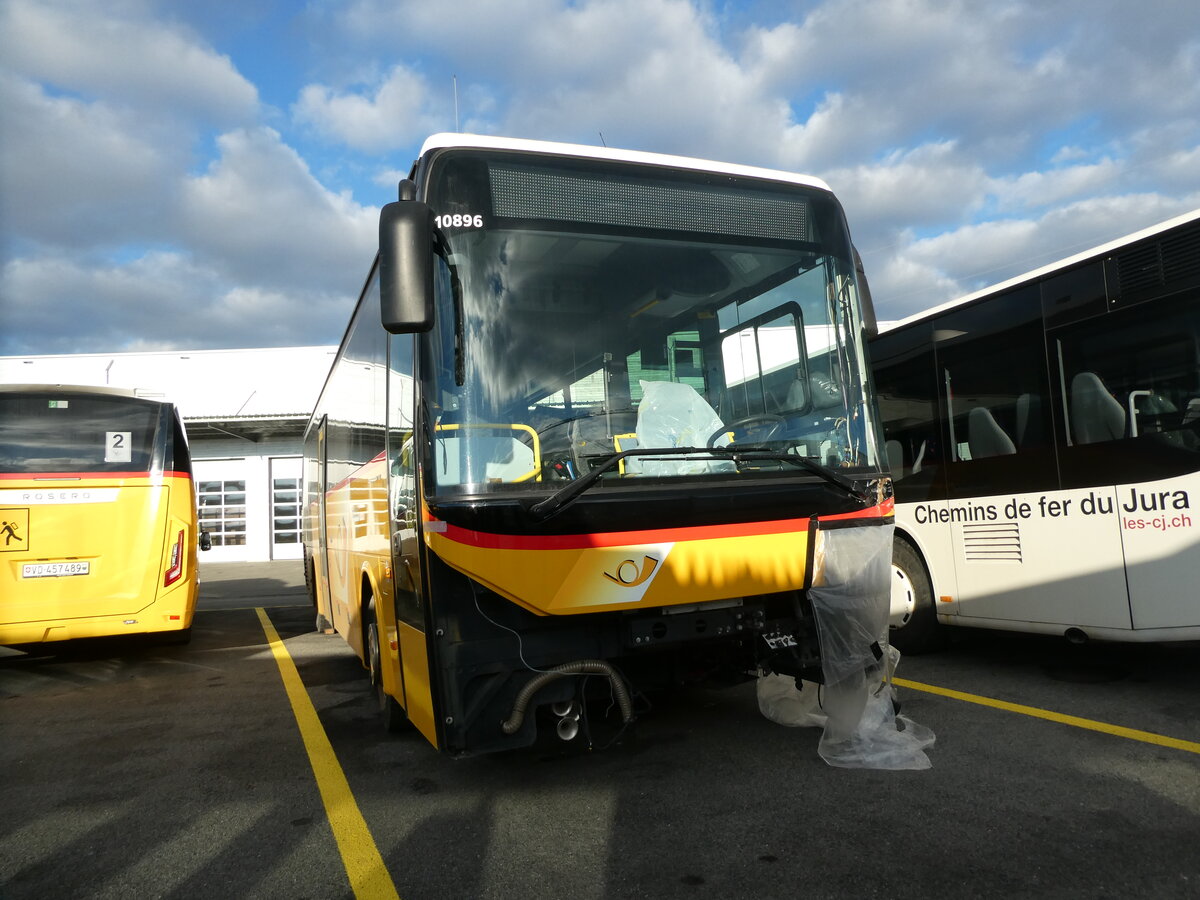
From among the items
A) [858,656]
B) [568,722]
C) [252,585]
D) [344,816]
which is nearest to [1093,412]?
[858,656]

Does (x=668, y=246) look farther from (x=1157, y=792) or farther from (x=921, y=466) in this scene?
(x=921, y=466)

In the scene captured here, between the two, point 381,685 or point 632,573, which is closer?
point 632,573

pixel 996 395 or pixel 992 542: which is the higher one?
pixel 996 395

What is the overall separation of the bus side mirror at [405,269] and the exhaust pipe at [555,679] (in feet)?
5.18

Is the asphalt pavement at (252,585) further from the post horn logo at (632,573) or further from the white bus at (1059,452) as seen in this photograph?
the post horn logo at (632,573)

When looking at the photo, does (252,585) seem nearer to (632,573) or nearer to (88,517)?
(88,517)

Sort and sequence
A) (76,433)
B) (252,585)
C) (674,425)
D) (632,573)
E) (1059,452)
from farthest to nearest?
(252,585) → (76,433) → (1059,452) → (674,425) → (632,573)

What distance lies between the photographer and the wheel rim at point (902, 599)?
23.1ft

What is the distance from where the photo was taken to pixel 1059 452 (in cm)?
577

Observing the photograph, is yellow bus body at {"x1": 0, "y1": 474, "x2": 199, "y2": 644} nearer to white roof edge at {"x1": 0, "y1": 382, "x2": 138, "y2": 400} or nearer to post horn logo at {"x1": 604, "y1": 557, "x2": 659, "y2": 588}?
white roof edge at {"x1": 0, "y1": 382, "x2": 138, "y2": 400}

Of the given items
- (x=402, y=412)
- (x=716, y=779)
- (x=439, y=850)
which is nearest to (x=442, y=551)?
(x=402, y=412)

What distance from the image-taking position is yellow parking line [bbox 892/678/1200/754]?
4.39 m

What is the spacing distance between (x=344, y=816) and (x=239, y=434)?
981 inches

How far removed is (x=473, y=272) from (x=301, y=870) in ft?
8.44
